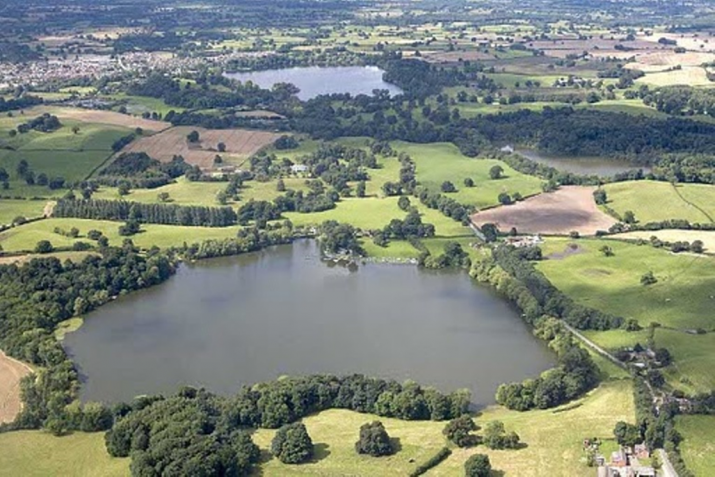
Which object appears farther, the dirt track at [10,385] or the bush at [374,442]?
the dirt track at [10,385]

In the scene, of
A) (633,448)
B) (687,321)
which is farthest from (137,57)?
(633,448)

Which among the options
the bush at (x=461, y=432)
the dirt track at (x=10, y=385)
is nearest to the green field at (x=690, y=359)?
the bush at (x=461, y=432)

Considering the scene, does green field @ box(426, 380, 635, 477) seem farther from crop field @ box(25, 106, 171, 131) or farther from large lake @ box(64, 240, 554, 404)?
crop field @ box(25, 106, 171, 131)

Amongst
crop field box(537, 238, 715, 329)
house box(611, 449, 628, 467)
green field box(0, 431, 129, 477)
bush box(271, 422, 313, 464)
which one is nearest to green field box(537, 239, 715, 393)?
crop field box(537, 238, 715, 329)

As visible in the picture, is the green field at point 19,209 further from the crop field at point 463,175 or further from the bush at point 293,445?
the bush at point 293,445

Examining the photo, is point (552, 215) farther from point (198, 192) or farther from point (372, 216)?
point (198, 192)

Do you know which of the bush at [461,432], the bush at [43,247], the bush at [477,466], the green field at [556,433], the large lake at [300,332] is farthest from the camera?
the bush at [43,247]

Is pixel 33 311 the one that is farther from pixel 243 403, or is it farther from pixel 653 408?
pixel 653 408
